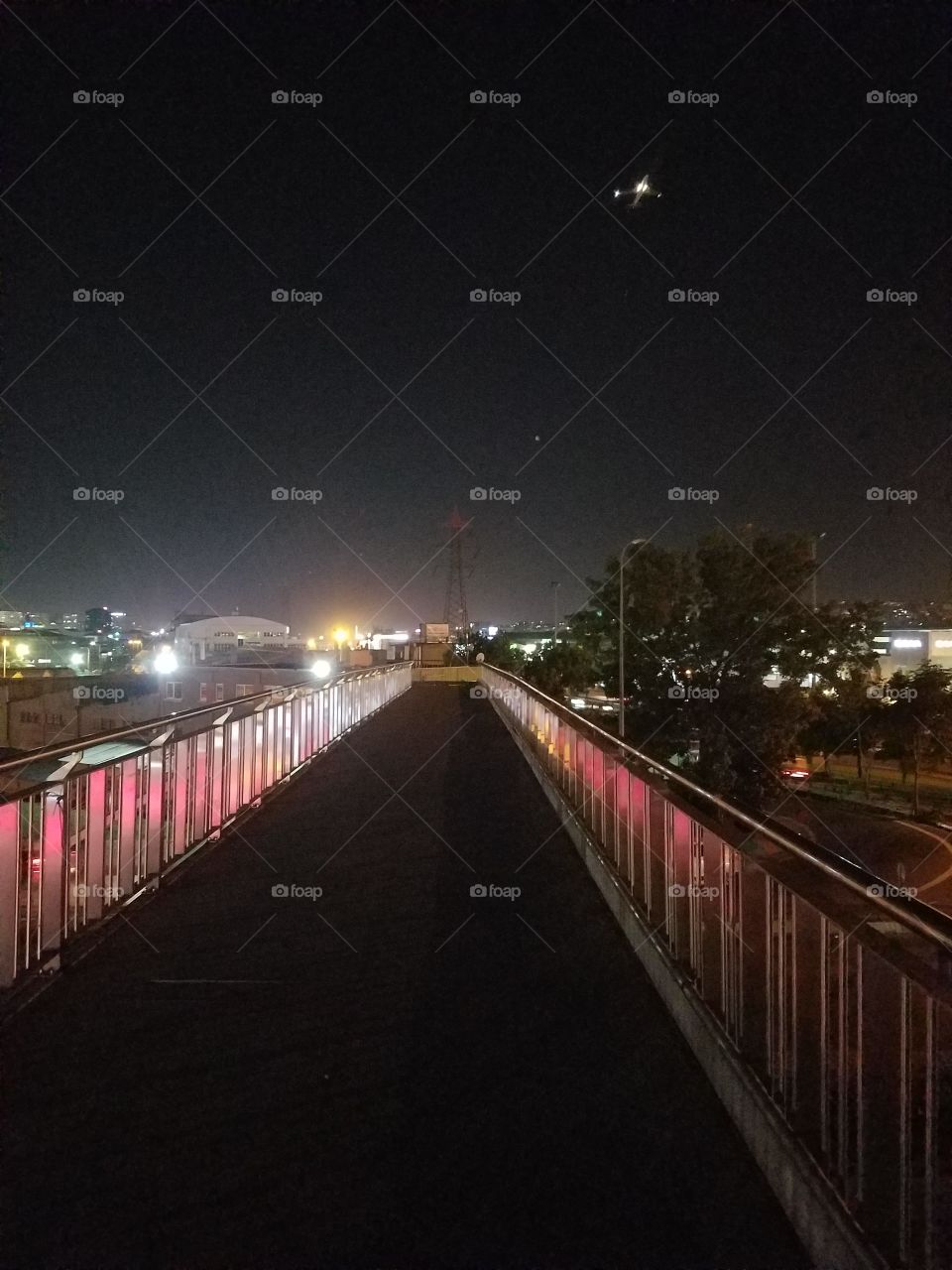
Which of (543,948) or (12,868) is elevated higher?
(12,868)

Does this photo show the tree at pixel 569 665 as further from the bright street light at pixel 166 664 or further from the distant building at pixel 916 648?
the bright street light at pixel 166 664

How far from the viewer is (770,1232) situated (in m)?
2.70

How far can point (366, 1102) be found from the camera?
3.35 metres

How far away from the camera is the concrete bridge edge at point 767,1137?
244 cm

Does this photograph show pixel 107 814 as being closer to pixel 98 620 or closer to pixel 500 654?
pixel 500 654

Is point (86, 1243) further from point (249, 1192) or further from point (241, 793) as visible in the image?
point (241, 793)

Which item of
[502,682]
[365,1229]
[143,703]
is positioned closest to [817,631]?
[502,682]

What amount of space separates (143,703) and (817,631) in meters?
30.6

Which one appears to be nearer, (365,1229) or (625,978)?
(365,1229)

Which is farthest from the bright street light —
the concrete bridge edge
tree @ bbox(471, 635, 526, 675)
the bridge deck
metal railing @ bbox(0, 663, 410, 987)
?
the concrete bridge edge

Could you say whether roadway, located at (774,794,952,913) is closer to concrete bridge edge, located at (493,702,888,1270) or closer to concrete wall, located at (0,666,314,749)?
concrete bridge edge, located at (493,702,888,1270)

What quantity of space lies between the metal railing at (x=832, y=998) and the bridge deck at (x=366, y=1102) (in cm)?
34

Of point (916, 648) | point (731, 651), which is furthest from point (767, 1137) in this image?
point (916, 648)

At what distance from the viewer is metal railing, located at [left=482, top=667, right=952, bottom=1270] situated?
2.24 m
